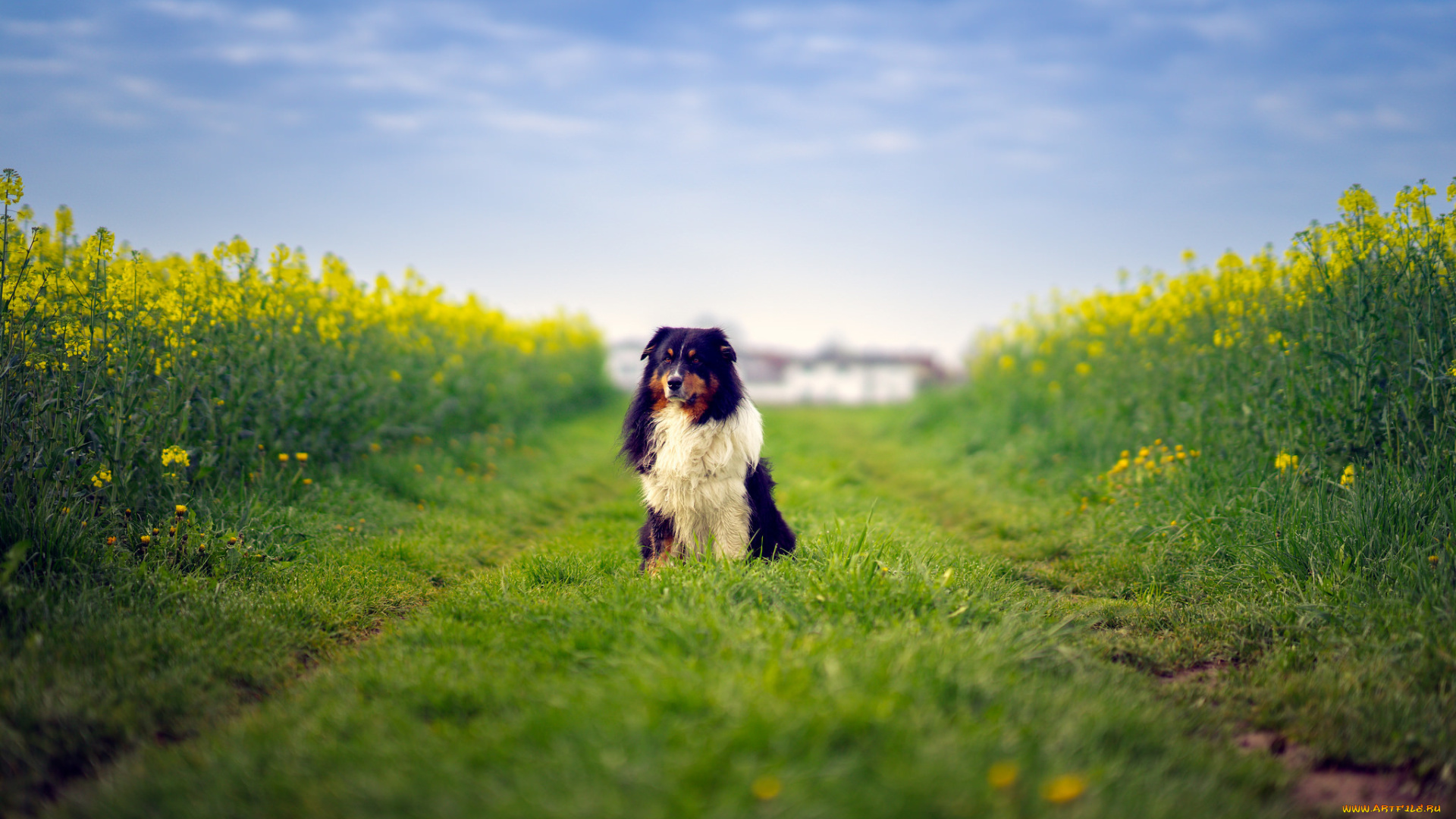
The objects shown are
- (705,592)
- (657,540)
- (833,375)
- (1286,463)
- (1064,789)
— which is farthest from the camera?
(833,375)

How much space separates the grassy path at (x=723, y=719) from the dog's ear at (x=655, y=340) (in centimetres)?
142

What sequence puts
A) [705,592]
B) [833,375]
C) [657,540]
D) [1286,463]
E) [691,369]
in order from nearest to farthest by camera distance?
[705,592], [691,369], [657,540], [1286,463], [833,375]

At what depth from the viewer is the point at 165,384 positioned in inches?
196

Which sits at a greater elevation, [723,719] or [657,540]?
[657,540]

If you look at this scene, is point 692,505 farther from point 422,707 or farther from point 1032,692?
point 1032,692

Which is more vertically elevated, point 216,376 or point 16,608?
point 216,376

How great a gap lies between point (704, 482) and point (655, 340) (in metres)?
0.97

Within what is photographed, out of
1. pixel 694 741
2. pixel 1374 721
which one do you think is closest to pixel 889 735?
pixel 694 741

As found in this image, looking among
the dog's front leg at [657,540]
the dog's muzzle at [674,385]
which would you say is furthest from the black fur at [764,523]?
the dog's muzzle at [674,385]

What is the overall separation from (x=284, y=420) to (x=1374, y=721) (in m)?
6.91

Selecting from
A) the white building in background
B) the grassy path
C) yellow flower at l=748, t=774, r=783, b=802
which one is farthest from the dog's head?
the white building in background

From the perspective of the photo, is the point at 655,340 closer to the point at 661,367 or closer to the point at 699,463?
the point at 661,367

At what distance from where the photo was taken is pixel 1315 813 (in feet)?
7.69

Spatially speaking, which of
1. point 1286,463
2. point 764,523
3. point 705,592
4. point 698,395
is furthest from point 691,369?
point 1286,463
